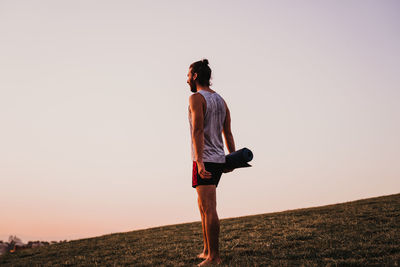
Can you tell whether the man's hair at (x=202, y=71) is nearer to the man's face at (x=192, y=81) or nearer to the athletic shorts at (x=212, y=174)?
the man's face at (x=192, y=81)

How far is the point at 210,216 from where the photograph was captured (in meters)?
5.15

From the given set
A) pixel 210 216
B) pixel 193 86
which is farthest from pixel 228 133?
pixel 210 216

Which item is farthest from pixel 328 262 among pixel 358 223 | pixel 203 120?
pixel 358 223

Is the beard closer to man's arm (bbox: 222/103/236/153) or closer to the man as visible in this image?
the man

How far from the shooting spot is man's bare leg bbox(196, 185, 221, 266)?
515cm

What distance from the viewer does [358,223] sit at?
30.6ft

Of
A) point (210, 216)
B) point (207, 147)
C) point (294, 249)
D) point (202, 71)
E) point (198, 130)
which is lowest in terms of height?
point (294, 249)

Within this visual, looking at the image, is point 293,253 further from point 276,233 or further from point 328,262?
point 276,233

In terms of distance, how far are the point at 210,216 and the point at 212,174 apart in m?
0.68

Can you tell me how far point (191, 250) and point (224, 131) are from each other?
11.5 feet

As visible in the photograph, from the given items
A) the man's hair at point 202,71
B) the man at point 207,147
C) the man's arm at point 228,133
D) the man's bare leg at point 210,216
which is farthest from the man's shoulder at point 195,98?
the man's bare leg at point 210,216

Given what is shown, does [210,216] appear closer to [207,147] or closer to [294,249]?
[207,147]

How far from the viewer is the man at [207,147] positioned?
203 inches

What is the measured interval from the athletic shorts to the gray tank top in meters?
0.08
